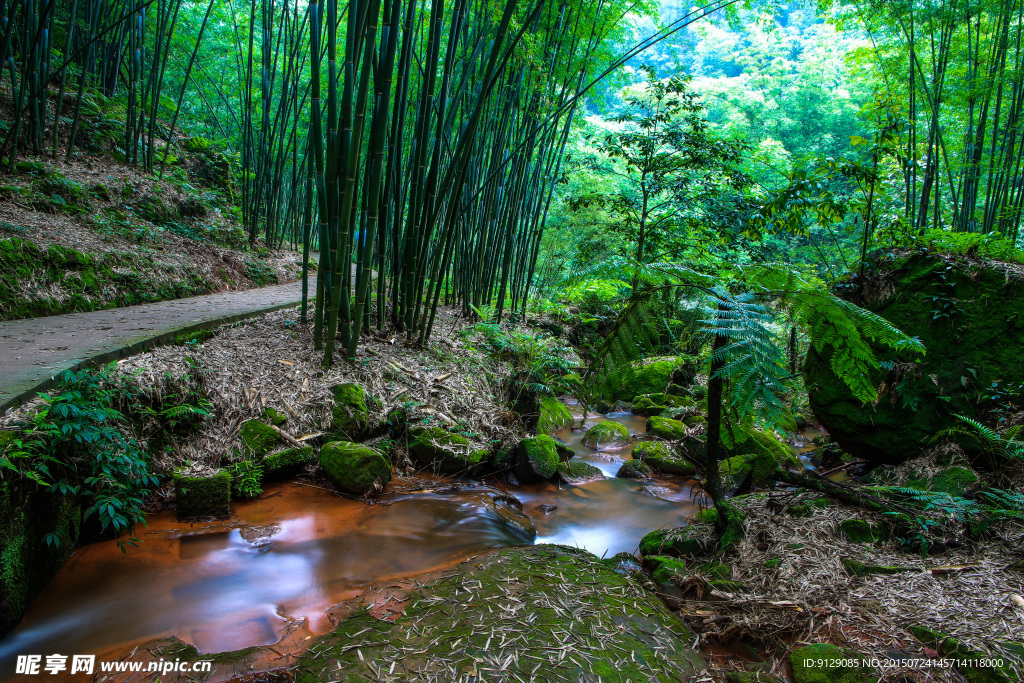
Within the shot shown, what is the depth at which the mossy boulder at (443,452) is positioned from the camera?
8.94 ft

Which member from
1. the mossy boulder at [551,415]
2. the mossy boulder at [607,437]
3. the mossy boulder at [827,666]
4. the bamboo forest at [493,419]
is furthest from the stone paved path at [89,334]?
the mossy boulder at [607,437]

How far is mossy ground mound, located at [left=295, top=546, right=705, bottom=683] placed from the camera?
1.28m

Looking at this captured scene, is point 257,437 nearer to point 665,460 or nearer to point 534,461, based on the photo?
point 534,461

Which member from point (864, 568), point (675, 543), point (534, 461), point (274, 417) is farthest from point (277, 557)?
point (864, 568)

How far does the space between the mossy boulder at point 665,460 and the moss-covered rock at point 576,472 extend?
14.5 inches

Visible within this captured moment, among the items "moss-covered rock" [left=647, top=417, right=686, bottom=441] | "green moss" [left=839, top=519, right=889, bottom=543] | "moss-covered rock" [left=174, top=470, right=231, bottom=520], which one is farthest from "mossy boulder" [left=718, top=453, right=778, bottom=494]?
"moss-covered rock" [left=174, top=470, right=231, bottom=520]

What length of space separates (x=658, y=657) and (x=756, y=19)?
16.4 feet

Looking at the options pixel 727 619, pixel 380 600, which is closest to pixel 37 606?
pixel 380 600

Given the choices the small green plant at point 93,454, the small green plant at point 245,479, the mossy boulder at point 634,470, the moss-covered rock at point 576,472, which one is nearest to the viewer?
the small green plant at point 93,454

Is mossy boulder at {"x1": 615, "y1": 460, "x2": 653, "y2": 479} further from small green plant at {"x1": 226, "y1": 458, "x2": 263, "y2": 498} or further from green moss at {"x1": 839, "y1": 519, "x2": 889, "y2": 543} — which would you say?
small green plant at {"x1": 226, "y1": 458, "x2": 263, "y2": 498}

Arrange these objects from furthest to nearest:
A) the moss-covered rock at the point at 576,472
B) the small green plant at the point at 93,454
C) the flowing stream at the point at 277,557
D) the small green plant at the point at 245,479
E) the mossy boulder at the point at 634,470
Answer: the mossy boulder at the point at 634,470
the moss-covered rock at the point at 576,472
the small green plant at the point at 245,479
the small green plant at the point at 93,454
the flowing stream at the point at 277,557

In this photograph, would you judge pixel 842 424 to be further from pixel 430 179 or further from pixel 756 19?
pixel 756 19

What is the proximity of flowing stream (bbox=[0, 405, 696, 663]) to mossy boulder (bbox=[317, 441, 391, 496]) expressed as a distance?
7 cm

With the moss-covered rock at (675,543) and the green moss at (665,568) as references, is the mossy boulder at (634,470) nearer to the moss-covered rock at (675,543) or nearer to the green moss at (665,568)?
the moss-covered rock at (675,543)
